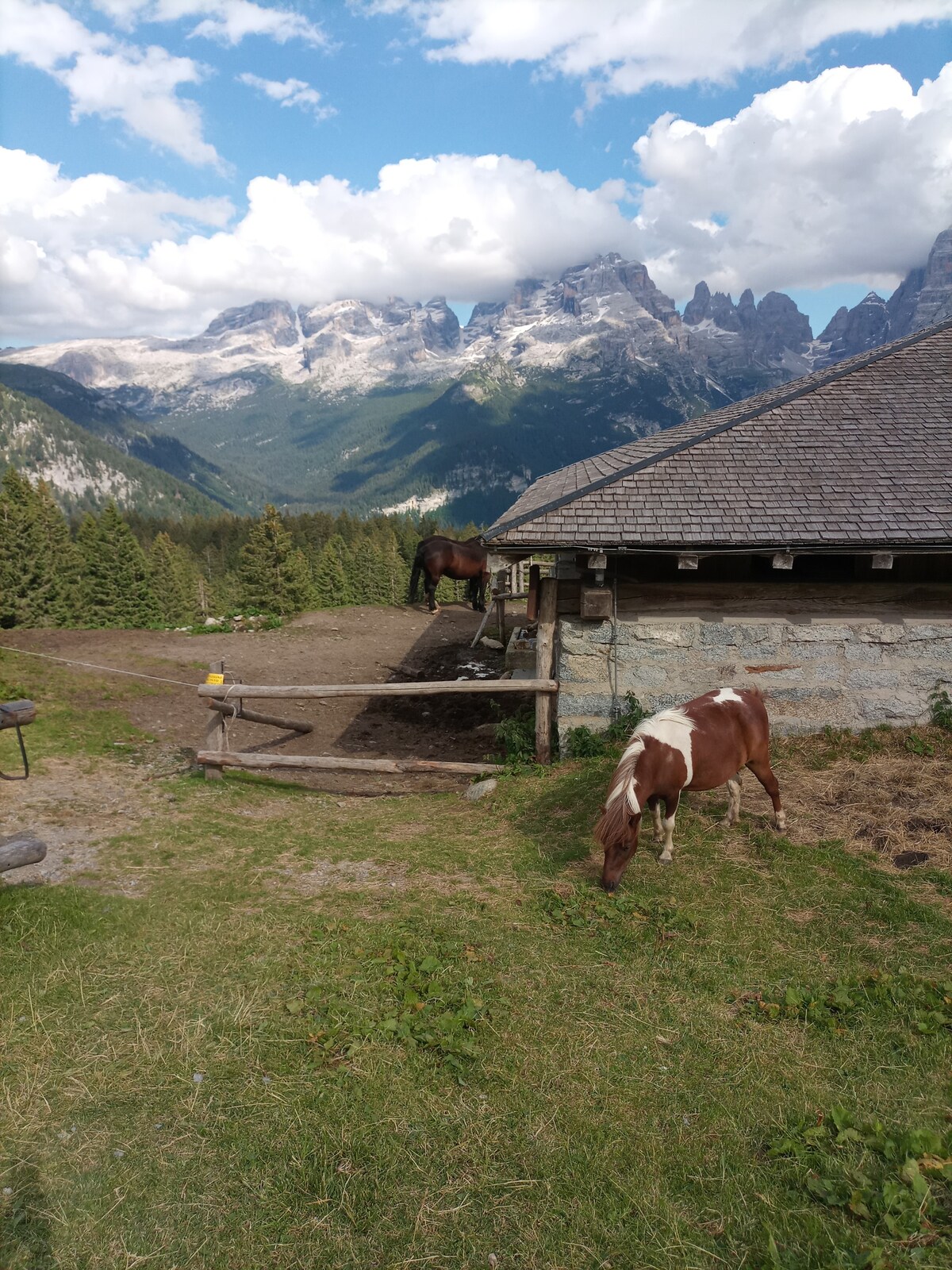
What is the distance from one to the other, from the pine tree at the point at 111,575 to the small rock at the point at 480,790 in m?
34.2

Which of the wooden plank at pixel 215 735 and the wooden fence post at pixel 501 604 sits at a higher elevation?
the wooden fence post at pixel 501 604

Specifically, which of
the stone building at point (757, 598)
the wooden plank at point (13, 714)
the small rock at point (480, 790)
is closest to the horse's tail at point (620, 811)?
the small rock at point (480, 790)

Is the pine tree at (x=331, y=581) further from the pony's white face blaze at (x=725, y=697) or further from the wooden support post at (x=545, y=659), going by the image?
the pony's white face blaze at (x=725, y=697)

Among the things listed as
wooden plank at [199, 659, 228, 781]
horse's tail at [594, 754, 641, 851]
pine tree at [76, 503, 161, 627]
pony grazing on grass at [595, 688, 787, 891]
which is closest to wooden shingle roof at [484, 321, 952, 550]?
pony grazing on grass at [595, 688, 787, 891]

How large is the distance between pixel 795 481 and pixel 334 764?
7630 millimetres

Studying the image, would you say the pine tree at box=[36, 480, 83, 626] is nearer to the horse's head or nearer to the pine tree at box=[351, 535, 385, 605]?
the pine tree at box=[351, 535, 385, 605]

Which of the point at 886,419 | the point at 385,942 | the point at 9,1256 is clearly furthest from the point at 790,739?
the point at 9,1256

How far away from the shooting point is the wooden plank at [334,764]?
966 centimetres

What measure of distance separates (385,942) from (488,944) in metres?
0.84

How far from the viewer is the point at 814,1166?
358 centimetres

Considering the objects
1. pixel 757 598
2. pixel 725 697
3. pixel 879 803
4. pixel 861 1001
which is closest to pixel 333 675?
pixel 757 598

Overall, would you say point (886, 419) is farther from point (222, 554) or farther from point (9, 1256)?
point (222, 554)

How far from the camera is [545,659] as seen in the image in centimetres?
1005

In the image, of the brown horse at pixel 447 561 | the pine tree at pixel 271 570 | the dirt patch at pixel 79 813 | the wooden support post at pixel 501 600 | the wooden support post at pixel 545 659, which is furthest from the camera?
the pine tree at pixel 271 570
